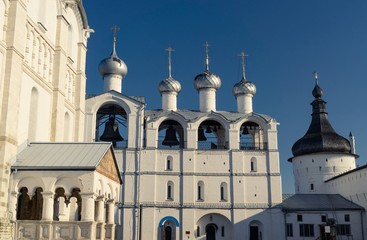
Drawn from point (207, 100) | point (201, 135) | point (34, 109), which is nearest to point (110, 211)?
point (34, 109)

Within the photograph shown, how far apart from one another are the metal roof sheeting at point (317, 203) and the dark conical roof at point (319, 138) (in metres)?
5.47

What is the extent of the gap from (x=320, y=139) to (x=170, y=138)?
46.2ft

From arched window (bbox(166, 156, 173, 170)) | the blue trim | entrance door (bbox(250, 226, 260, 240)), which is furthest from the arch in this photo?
arched window (bbox(166, 156, 173, 170))

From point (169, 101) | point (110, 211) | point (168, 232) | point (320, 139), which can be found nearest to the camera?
point (110, 211)

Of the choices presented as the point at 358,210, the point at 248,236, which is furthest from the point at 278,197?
the point at 358,210

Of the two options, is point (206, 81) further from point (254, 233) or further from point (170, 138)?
point (254, 233)

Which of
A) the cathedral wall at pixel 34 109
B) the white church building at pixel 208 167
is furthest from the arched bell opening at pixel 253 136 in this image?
the cathedral wall at pixel 34 109

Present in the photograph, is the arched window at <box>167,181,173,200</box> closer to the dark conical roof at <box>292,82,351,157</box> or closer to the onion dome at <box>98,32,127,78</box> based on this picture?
the onion dome at <box>98,32,127,78</box>

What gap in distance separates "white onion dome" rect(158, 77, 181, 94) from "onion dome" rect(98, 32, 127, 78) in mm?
2851

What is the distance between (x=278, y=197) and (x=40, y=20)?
2205 cm

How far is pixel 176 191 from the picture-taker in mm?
34656

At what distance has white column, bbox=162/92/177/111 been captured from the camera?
36.9m

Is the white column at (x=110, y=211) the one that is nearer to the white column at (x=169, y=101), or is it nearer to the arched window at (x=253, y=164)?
the arched window at (x=253, y=164)

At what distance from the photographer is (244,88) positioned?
38.3 m
